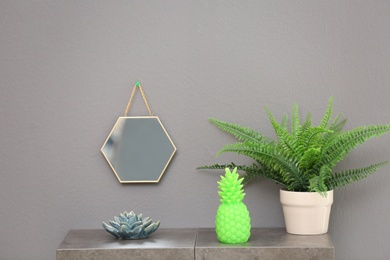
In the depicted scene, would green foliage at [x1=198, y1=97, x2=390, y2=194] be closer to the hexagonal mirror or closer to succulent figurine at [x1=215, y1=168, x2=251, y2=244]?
succulent figurine at [x1=215, y1=168, x2=251, y2=244]

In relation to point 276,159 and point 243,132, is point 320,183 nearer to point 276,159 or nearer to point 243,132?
point 276,159

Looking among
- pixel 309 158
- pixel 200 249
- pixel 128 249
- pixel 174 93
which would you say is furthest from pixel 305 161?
pixel 128 249

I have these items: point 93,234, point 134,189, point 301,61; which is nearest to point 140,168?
point 134,189

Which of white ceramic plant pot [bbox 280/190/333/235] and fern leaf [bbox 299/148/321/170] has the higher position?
fern leaf [bbox 299/148/321/170]

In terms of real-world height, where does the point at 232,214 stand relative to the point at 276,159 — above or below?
below

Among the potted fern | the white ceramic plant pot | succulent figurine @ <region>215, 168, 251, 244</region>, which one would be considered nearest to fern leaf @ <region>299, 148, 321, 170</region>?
the potted fern

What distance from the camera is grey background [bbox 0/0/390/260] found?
260cm

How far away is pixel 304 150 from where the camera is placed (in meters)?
2.41

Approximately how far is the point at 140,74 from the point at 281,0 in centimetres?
64

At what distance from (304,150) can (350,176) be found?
211 millimetres

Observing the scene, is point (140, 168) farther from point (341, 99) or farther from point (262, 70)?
point (341, 99)

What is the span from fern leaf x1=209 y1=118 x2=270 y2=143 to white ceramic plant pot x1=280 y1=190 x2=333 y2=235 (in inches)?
8.7

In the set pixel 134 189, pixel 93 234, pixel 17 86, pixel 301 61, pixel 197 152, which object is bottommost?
pixel 93 234

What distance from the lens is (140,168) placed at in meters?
A: 2.62
